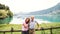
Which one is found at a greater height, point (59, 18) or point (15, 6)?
point (15, 6)

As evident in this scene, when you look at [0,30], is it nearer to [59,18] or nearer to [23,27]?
[23,27]

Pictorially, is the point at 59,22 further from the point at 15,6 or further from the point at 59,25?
the point at 15,6

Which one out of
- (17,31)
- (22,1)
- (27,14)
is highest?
(22,1)

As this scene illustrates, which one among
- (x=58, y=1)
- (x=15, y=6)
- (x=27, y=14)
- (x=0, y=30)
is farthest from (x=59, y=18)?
(x=0, y=30)

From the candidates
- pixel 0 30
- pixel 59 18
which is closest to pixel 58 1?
pixel 59 18

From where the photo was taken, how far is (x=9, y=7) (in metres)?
4.20

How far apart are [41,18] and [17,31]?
554 millimetres

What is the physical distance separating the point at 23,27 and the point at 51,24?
0.59m

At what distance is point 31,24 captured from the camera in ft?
13.7

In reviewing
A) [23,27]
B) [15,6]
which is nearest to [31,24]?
[23,27]

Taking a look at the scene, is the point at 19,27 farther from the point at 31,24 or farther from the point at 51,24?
the point at 51,24

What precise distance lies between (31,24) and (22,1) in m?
0.50

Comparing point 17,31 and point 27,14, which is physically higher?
point 27,14

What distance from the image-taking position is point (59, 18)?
4.27 meters
